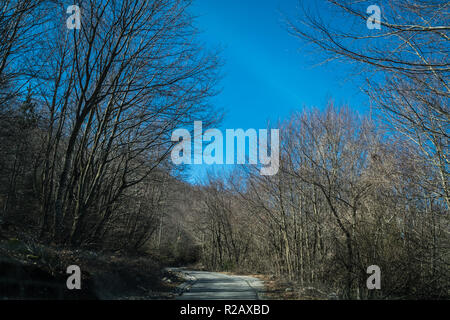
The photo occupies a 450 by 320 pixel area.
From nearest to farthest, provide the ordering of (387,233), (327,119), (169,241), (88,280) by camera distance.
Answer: (88,280) < (387,233) < (327,119) < (169,241)

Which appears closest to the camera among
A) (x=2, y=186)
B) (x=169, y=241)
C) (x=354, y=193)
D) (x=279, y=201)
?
(x=354, y=193)

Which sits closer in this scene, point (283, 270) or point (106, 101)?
point (106, 101)

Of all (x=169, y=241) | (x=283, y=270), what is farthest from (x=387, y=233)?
(x=169, y=241)

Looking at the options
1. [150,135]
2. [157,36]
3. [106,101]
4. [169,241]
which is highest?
[157,36]

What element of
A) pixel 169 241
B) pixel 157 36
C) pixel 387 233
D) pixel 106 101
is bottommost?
pixel 169 241

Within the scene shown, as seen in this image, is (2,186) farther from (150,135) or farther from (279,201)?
(279,201)

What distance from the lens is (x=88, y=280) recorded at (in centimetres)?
589

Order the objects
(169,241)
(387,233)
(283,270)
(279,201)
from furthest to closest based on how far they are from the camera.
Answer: (169,241)
(283,270)
(279,201)
(387,233)

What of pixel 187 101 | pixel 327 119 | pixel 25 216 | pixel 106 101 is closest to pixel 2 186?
pixel 25 216

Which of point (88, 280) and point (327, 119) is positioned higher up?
point (327, 119)

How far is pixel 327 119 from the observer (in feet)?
37.2
